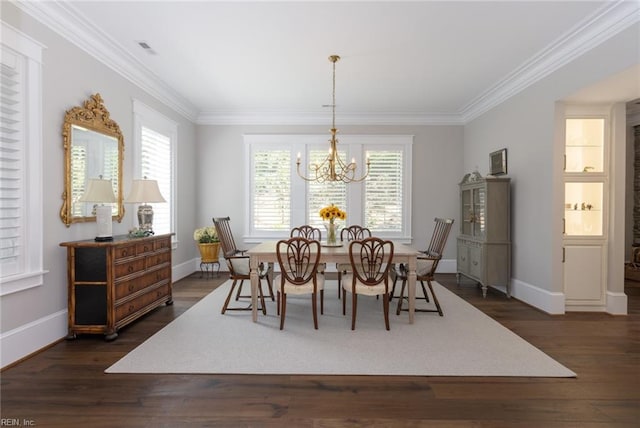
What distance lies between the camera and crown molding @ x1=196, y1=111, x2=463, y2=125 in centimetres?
642

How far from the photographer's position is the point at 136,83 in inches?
174

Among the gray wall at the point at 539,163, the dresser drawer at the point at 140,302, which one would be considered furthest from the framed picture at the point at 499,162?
the dresser drawer at the point at 140,302

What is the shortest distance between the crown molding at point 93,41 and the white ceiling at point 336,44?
1 cm

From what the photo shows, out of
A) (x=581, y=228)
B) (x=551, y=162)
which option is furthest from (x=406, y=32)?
(x=581, y=228)

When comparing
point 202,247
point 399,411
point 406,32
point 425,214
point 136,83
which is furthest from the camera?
point 425,214

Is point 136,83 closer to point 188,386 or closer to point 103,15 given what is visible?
point 103,15

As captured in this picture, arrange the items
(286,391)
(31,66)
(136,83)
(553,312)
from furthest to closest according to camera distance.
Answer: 1. (136,83)
2. (553,312)
3. (31,66)
4. (286,391)

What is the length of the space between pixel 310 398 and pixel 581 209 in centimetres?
412

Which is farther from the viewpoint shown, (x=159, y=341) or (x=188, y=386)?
(x=159, y=341)

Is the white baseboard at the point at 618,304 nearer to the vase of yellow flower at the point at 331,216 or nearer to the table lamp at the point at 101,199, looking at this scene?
the vase of yellow flower at the point at 331,216

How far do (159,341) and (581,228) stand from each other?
16.6ft

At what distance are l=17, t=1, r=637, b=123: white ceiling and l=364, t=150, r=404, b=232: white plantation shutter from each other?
1.25 metres

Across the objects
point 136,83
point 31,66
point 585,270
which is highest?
point 136,83

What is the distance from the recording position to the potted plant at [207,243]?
597 cm
